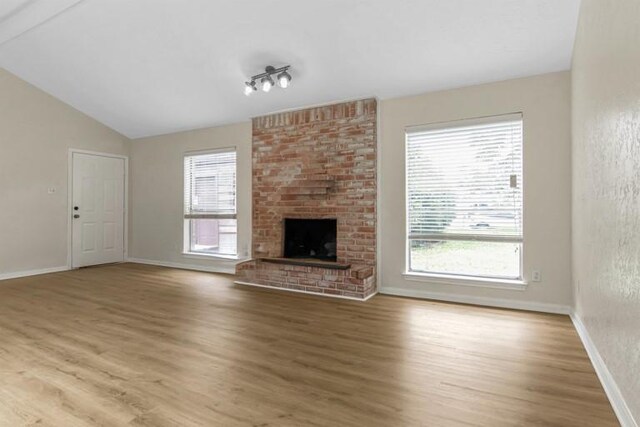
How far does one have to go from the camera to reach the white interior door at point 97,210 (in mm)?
6082

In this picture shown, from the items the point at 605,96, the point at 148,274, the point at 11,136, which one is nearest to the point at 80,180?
the point at 11,136

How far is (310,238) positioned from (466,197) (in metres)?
2.12

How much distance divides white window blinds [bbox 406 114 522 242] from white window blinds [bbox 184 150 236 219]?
9.56 feet

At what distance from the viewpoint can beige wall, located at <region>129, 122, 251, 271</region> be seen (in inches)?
217

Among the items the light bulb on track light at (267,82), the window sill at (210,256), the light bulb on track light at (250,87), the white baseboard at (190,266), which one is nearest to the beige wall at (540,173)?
the light bulb on track light at (267,82)

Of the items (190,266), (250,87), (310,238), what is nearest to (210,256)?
(190,266)

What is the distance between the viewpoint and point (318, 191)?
469cm

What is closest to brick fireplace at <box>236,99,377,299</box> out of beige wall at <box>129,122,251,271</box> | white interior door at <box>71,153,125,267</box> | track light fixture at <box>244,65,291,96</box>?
beige wall at <box>129,122,251,271</box>

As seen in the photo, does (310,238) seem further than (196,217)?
No

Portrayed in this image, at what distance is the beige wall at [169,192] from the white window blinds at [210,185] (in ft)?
0.47

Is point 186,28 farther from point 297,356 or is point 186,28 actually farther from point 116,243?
point 116,243

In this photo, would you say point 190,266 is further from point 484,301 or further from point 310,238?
point 484,301

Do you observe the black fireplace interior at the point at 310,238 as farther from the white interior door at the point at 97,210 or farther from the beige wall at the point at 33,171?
the beige wall at the point at 33,171

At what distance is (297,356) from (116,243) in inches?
224
